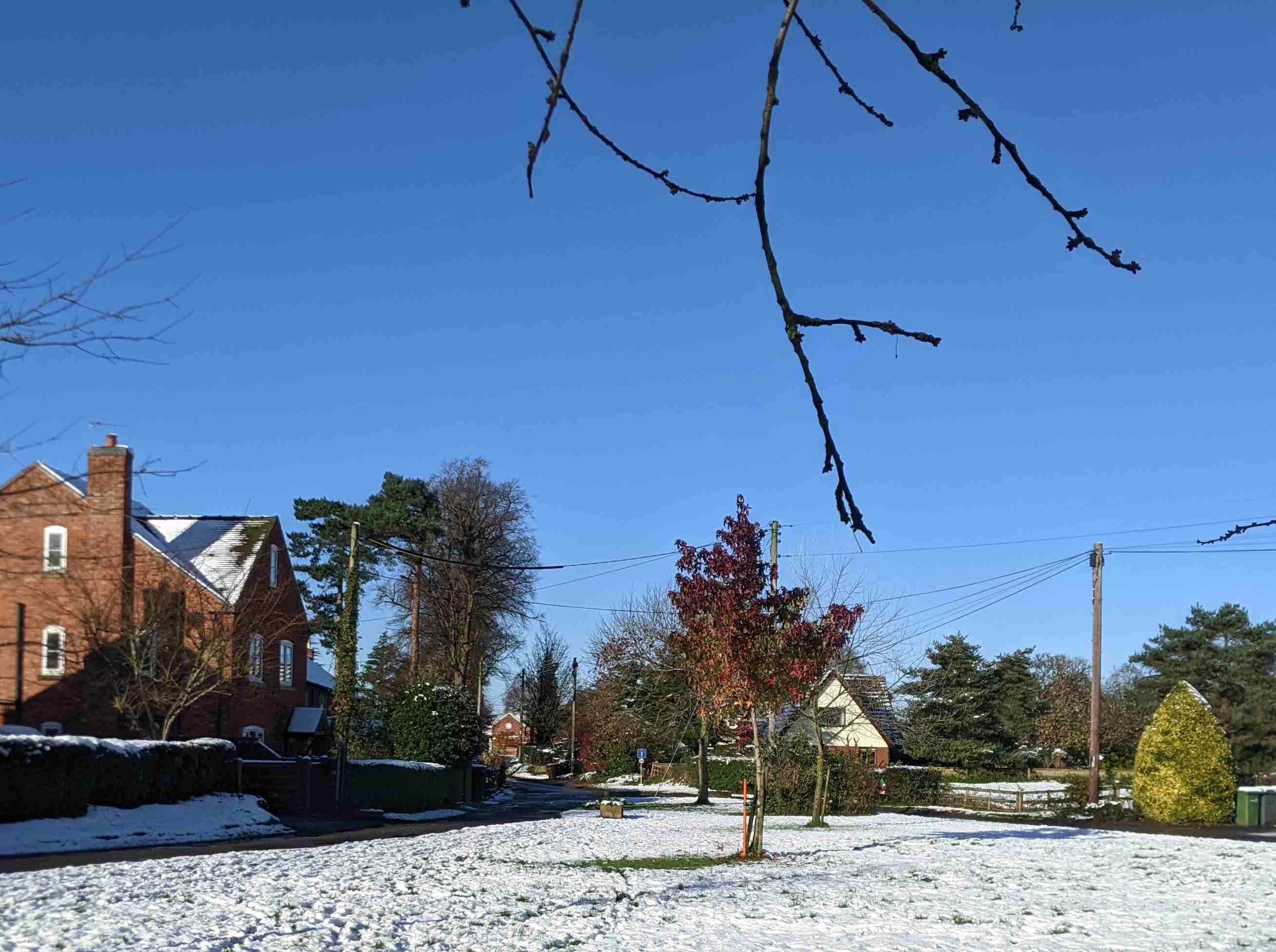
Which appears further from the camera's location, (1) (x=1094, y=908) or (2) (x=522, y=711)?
(2) (x=522, y=711)

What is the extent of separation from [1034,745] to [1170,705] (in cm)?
3535

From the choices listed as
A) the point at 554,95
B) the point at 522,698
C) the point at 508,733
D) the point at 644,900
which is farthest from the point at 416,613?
the point at 508,733

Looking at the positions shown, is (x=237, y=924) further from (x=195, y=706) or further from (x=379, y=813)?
(x=195, y=706)

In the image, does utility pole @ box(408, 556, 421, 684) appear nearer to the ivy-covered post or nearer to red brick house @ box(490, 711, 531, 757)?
the ivy-covered post

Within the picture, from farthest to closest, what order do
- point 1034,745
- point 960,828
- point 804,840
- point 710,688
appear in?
point 1034,745 → point 960,828 → point 804,840 → point 710,688

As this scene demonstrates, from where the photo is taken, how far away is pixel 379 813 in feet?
103

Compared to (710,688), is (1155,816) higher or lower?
lower

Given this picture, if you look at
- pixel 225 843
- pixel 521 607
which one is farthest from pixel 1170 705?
pixel 521 607

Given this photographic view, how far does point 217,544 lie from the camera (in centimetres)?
3928

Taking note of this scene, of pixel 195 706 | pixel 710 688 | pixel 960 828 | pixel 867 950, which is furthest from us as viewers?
pixel 195 706

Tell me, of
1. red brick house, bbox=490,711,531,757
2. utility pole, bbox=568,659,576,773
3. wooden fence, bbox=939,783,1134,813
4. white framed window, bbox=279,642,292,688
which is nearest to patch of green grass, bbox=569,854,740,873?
wooden fence, bbox=939,783,1134,813

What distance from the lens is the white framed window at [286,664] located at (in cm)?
4047

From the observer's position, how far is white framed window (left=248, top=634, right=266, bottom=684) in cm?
3500

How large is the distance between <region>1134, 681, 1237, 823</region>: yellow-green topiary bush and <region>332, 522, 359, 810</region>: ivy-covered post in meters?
21.6
